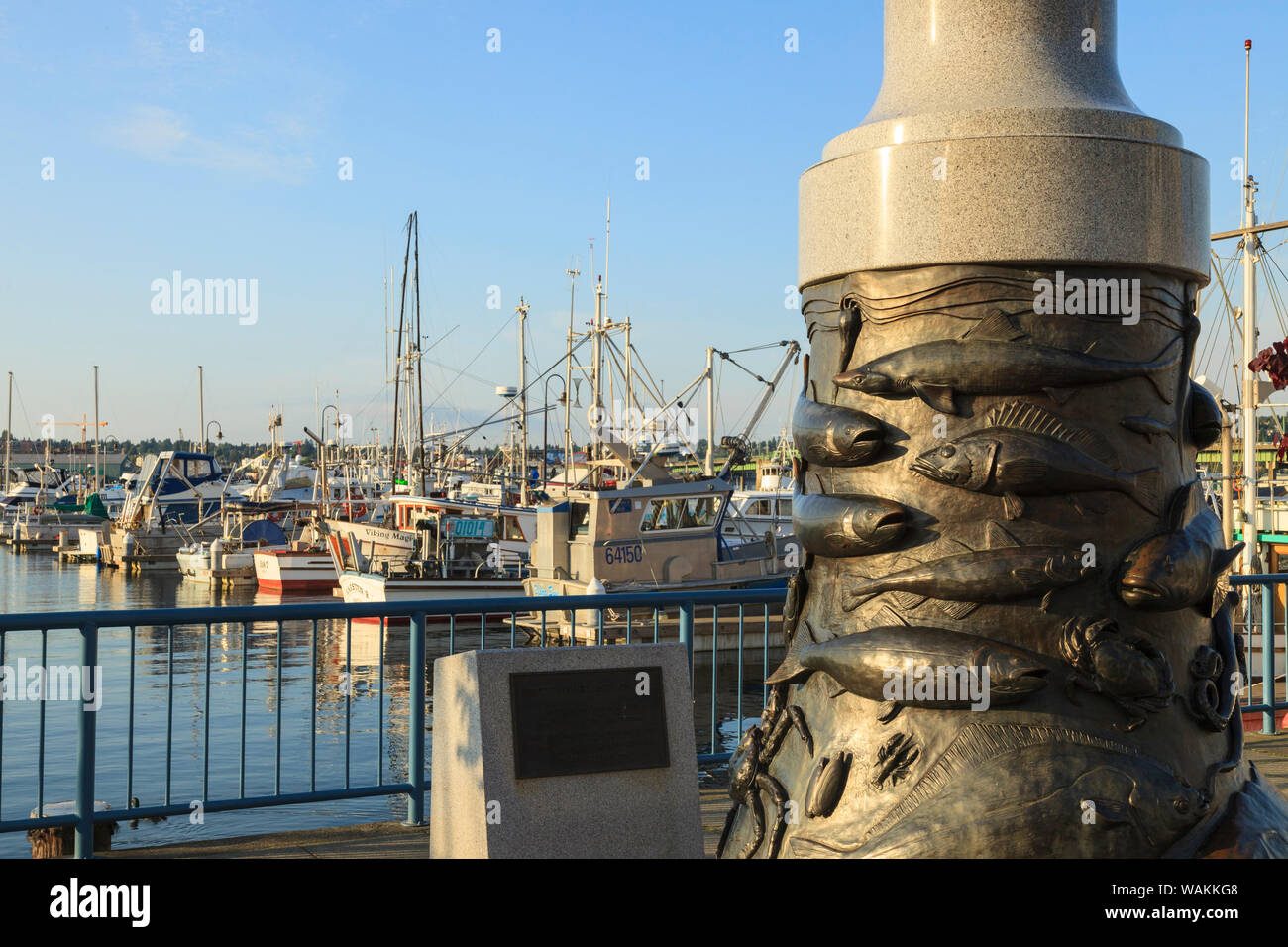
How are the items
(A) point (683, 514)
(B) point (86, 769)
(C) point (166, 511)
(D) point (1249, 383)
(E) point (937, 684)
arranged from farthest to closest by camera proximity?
(C) point (166, 511) < (A) point (683, 514) < (D) point (1249, 383) < (B) point (86, 769) < (E) point (937, 684)

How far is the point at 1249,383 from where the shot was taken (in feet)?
68.2

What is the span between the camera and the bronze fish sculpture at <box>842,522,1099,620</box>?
344 centimetres

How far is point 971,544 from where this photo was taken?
3.52 metres

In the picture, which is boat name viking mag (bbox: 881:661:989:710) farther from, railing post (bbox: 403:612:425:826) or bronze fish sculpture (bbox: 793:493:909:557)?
railing post (bbox: 403:612:425:826)

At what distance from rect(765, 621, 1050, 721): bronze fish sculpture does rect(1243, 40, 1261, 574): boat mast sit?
17520mm

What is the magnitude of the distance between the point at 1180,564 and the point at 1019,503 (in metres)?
0.52

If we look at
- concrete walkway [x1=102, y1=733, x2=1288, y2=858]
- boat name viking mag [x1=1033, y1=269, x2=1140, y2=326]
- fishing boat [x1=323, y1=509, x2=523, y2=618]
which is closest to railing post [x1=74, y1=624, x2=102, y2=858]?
concrete walkway [x1=102, y1=733, x2=1288, y2=858]

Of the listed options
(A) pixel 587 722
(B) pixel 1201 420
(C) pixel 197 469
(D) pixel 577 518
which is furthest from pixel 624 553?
(C) pixel 197 469

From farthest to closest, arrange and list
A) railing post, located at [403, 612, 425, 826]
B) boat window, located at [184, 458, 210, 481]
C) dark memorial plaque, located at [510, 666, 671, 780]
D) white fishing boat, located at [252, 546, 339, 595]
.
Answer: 1. boat window, located at [184, 458, 210, 481]
2. white fishing boat, located at [252, 546, 339, 595]
3. railing post, located at [403, 612, 425, 826]
4. dark memorial plaque, located at [510, 666, 671, 780]

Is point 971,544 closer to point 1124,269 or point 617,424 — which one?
point 1124,269

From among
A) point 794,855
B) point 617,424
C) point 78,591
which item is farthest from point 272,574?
point 794,855

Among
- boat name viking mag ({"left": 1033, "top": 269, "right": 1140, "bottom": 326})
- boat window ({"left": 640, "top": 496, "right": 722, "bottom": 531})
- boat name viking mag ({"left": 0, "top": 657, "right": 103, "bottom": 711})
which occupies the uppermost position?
boat name viking mag ({"left": 1033, "top": 269, "right": 1140, "bottom": 326})

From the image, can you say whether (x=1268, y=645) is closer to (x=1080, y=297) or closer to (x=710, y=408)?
(x=1080, y=297)

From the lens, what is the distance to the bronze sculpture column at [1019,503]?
3.38 metres
